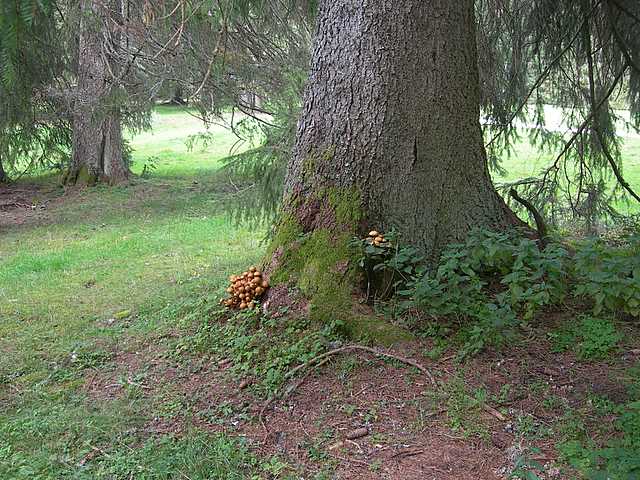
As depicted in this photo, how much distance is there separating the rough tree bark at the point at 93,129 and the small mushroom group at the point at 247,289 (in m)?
8.67

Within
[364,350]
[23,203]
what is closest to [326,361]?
[364,350]

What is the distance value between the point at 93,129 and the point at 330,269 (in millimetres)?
11188

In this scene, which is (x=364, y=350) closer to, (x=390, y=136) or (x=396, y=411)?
(x=396, y=411)

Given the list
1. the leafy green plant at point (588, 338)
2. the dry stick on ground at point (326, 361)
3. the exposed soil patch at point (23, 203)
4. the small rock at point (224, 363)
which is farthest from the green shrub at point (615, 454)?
the exposed soil patch at point (23, 203)

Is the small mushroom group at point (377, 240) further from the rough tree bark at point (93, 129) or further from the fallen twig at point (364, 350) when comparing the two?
the rough tree bark at point (93, 129)

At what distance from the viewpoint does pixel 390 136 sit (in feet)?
13.2

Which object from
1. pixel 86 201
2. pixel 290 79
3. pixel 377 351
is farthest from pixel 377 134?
pixel 86 201

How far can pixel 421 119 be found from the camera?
403 centimetres

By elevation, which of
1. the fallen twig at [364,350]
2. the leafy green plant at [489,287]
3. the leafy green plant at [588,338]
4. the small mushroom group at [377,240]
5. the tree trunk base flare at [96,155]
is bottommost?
the fallen twig at [364,350]

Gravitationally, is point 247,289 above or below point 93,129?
below

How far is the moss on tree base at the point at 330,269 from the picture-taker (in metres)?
3.86

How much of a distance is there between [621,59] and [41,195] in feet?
37.2

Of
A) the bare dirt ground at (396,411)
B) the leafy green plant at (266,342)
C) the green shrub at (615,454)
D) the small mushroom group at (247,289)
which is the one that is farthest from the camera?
the small mushroom group at (247,289)

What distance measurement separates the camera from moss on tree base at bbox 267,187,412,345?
12.7ft
